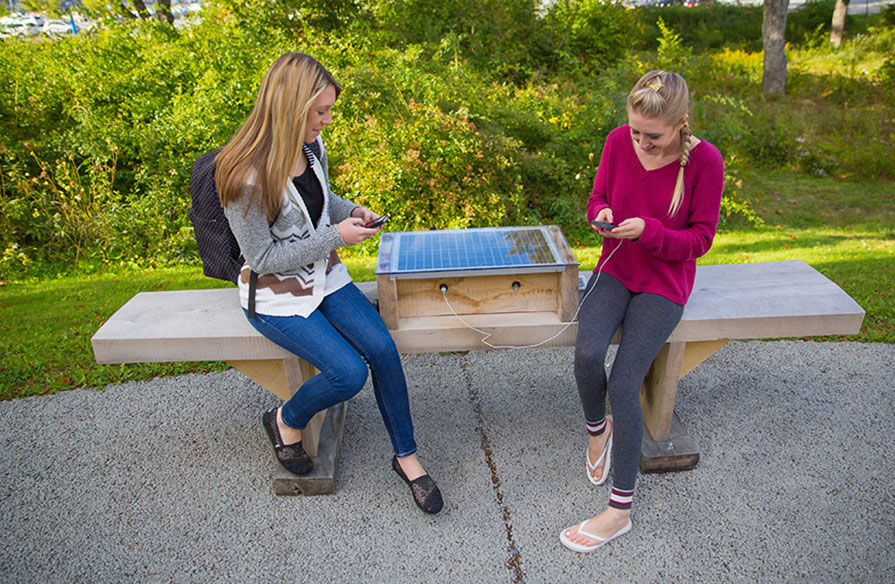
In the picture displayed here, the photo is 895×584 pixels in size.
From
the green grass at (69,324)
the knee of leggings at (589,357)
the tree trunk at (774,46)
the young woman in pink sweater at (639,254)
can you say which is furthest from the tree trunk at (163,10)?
the tree trunk at (774,46)

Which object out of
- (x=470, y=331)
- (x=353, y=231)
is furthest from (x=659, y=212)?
(x=353, y=231)

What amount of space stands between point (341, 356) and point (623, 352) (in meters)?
1.16

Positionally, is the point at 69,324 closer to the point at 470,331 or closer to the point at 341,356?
the point at 341,356

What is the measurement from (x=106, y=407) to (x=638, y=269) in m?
2.91

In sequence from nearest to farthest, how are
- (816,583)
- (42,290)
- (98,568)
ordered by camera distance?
(816,583)
(98,568)
(42,290)

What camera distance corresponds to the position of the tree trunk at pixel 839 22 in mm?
12352

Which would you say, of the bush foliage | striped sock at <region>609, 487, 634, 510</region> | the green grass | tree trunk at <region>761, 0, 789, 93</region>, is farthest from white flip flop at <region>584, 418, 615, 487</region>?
tree trunk at <region>761, 0, 789, 93</region>

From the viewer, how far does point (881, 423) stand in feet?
9.93

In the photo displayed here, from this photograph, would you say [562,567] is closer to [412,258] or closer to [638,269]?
[638,269]

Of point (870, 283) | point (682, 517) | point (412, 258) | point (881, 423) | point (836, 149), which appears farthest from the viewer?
point (836, 149)

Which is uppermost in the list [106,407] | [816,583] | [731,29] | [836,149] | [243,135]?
[731,29]

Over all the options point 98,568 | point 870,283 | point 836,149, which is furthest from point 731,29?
point 98,568

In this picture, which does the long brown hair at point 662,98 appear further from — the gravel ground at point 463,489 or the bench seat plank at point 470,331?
the gravel ground at point 463,489

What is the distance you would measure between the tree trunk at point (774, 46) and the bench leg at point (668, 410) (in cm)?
901
